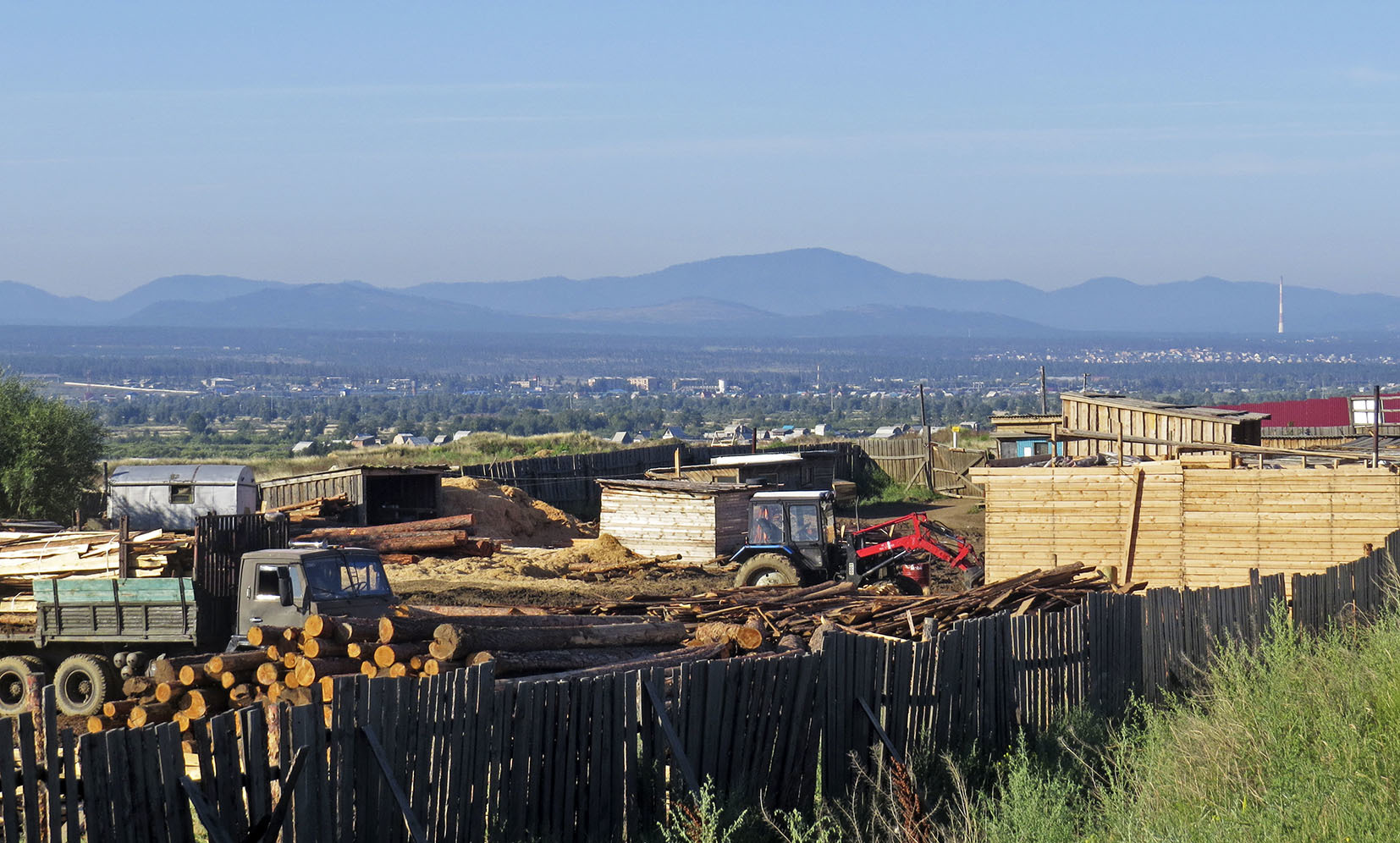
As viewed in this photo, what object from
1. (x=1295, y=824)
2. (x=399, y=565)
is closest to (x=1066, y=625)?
(x=1295, y=824)

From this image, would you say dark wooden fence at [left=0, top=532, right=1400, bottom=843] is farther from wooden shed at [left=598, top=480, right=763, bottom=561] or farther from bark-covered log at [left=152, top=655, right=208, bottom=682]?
wooden shed at [left=598, top=480, right=763, bottom=561]

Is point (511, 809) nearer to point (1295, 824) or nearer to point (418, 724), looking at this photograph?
point (418, 724)

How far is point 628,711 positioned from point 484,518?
28759 millimetres

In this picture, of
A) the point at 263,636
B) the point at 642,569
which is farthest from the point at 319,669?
the point at 642,569

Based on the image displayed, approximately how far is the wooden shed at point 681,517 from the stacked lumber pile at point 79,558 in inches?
548

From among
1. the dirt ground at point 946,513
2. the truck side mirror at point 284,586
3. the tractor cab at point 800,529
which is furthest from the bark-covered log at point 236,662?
the dirt ground at point 946,513

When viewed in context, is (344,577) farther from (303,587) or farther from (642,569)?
(642,569)

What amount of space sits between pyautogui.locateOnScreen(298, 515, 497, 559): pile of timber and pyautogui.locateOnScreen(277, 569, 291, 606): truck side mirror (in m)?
14.2

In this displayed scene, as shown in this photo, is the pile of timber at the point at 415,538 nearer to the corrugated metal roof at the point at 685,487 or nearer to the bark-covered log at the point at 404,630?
the corrugated metal roof at the point at 685,487

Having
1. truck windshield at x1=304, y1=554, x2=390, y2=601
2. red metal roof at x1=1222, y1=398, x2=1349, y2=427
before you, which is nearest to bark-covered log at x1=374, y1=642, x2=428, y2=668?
truck windshield at x1=304, y1=554, x2=390, y2=601

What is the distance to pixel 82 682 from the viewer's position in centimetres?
1742

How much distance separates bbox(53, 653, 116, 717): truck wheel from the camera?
1708 centimetres

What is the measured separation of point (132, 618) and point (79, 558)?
2.66 meters

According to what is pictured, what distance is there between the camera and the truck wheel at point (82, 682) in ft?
56.0
